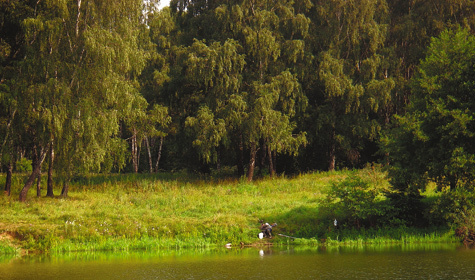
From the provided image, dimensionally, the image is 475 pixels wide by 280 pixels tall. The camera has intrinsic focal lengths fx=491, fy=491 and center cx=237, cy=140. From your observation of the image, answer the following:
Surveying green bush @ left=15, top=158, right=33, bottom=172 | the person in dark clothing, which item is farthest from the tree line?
green bush @ left=15, top=158, right=33, bottom=172

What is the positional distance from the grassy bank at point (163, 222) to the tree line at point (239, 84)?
2847 millimetres

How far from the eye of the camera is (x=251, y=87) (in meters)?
41.9

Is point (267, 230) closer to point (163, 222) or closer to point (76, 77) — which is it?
point (163, 222)

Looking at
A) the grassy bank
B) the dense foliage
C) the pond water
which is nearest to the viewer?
the pond water

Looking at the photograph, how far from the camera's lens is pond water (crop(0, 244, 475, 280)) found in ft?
→ 56.5

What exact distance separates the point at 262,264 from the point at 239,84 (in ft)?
76.7

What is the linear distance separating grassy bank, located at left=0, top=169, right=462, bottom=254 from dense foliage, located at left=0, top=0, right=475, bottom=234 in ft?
5.59

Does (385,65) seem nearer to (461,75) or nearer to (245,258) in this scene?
(461,75)

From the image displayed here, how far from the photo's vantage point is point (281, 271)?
18.0 meters

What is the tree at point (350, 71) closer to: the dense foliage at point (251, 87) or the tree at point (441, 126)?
the dense foliage at point (251, 87)

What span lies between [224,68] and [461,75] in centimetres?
1945

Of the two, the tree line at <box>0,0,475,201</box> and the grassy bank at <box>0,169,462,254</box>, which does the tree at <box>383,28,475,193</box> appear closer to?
the tree line at <box>0,0,475,201</box>

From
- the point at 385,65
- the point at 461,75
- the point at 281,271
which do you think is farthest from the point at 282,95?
the point at 281,271

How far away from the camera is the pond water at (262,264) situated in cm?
1722
